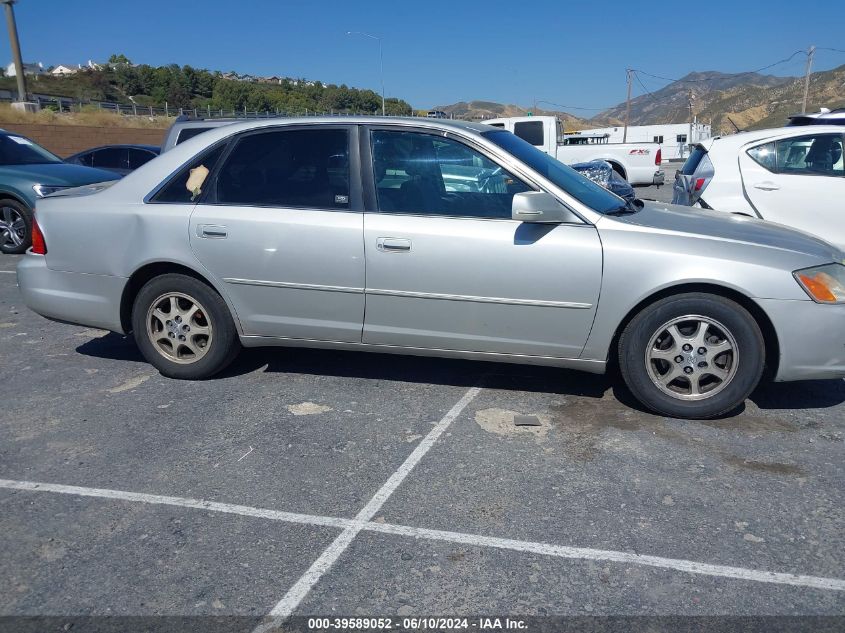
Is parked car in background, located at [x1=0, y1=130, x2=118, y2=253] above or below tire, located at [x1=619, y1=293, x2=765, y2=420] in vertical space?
above

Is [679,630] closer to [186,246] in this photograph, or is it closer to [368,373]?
[368,373]

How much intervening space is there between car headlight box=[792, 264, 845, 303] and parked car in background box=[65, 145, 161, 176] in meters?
12.7

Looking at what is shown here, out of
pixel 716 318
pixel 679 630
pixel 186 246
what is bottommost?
pixel 679 630

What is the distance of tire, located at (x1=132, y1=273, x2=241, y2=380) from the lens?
14.8 ft

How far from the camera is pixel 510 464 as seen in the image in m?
3.50

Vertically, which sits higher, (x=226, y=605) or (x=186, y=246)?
(x=186, y=246)

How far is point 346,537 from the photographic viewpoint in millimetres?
2883

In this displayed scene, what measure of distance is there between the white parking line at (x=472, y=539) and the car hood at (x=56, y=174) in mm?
6841

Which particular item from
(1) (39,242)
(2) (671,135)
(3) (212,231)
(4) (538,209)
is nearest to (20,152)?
(1) (39,242)

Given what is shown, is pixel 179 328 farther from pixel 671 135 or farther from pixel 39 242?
pixel 671 135

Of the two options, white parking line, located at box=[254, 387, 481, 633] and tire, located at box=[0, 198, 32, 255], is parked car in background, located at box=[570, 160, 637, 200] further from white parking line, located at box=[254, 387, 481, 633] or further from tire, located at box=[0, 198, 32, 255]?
white parking line, located at box=[254, 387, 481, 633]

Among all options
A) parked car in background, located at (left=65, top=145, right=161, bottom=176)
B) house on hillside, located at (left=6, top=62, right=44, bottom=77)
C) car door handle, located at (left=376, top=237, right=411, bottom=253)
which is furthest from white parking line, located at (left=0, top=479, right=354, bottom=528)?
house on hillside, located at (left=6, top=62, right=44, bottom=77)

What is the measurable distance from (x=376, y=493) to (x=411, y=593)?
75 centimetres

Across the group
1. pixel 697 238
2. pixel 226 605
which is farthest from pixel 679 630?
pixel 697 238
